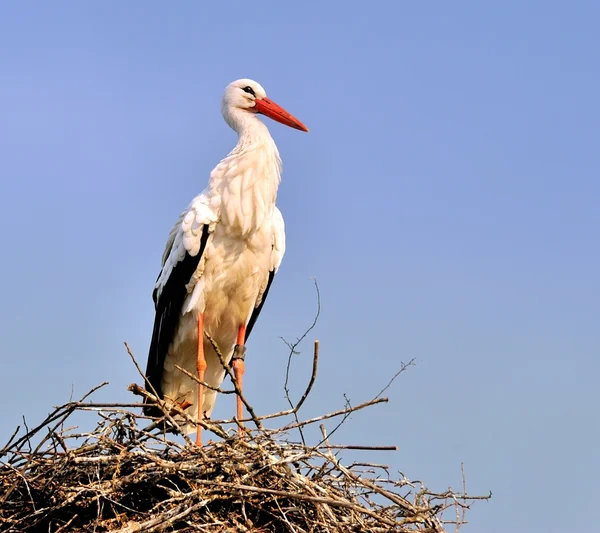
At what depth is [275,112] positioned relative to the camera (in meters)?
7.18

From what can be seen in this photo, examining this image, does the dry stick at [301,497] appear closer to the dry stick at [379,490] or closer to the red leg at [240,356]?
the dry stick at [379,490]

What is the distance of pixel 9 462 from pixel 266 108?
3.08 metres

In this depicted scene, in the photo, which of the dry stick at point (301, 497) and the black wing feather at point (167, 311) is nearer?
the dry stick at point (301, 497)

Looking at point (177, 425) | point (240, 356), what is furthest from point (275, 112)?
point (177, 425)

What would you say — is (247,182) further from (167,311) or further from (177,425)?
(177,425)

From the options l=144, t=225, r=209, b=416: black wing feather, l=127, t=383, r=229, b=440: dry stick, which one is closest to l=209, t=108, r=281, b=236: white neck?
l=144, t=225, r=209, b=416: black wing feather

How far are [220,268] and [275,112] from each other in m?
1.22

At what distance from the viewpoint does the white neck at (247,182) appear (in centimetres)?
646

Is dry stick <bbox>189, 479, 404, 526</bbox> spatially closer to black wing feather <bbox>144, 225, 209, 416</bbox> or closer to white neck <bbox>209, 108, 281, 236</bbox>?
black wing feather <bbox>144, 225, 209, 416</bbox>

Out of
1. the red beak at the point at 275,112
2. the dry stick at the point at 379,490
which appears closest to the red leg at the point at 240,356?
the red beak at the point at 275,112

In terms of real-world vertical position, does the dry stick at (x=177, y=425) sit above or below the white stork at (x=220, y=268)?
below

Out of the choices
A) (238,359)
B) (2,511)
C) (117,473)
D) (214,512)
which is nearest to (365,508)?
(214,512)

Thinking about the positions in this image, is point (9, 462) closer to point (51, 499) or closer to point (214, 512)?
point (51, 499)

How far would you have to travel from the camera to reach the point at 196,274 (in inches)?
256
